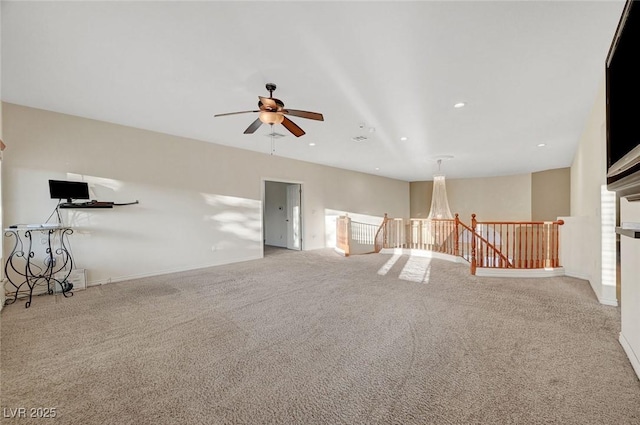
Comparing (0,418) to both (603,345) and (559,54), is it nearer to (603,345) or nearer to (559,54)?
(603,345)

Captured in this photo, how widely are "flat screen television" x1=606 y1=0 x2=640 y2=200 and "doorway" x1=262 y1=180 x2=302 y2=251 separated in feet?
23.4

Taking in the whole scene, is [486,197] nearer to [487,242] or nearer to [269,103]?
[487,242]

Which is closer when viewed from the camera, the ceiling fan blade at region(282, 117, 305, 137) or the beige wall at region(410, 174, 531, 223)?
the ceiling fan blade at region(282, 117, 305, 137)

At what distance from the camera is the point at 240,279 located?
4.86 m

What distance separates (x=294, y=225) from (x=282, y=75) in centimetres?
590

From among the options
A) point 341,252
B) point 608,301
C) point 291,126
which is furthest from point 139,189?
point 608,301

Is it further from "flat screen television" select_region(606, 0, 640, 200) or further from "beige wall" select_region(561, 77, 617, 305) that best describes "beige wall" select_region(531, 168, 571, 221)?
"flat screen television" select_region(606, 0, 640, 200)

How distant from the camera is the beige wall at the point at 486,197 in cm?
1067

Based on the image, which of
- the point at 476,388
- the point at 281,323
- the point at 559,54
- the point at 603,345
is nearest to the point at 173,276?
the point at 281,323

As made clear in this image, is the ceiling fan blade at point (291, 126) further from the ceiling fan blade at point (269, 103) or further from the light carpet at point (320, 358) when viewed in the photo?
the light carpet at point (320, 358)

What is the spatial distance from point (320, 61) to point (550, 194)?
11.0m

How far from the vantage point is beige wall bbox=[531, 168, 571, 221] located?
30.3 ft

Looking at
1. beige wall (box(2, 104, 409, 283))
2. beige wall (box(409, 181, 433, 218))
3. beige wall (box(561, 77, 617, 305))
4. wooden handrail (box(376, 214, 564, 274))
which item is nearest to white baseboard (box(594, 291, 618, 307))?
beige wall (box(561, 77, 617, 305))

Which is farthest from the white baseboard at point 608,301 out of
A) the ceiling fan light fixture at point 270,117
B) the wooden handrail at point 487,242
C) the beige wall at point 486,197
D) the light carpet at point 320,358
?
the beige wall at point 486,197
